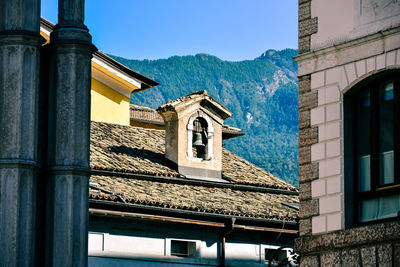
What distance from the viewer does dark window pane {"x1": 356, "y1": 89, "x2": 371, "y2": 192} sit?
13266mm

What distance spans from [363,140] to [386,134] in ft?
1.46

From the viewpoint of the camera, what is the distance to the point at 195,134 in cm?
2884

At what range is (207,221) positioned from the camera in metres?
25.5

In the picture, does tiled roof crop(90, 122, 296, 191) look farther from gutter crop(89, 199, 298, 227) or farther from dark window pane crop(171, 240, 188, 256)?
dark window pane crop(171, 240, 188, 256)

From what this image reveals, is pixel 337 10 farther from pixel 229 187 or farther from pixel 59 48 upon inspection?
pixel 229 187

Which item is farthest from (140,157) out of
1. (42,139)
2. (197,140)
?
(42,139)

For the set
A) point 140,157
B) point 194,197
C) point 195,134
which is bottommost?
point 194,197

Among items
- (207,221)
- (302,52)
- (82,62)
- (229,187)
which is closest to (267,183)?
(229,187)

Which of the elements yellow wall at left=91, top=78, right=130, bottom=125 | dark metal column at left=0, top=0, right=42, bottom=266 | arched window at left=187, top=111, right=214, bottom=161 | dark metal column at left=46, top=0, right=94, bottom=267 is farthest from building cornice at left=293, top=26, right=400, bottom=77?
yellow wall at left=91, top=78, right=130, bottom=125

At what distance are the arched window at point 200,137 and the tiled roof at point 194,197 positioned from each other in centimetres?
135

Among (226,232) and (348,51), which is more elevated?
(348,51)

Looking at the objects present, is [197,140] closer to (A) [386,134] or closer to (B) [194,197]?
(B) [194,197]

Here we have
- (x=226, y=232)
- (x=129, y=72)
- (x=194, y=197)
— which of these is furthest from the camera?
(x=129, y=72)

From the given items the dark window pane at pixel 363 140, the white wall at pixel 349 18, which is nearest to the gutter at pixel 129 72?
the white wall at pixel 349 18
